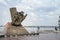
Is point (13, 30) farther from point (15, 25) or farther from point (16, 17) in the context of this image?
point (16, 17)

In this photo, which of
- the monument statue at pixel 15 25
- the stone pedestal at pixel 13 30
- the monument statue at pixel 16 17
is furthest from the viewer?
the monument statue at pixel 16 17

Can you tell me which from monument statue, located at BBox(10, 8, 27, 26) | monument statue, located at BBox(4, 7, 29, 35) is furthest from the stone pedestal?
monument statue, located at BBox(10, 8, 27, 26)

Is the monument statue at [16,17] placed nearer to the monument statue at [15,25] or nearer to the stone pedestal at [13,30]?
the monument statue at [15,25]

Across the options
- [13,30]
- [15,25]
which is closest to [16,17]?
[15,25]

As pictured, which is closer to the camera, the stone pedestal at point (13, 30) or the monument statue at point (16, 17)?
the stone pedestal at point (13, 30)

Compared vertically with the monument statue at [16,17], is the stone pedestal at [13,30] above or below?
below

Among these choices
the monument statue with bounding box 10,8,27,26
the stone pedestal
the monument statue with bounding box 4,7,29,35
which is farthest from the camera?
the monument statue with bounding box 10,8,27,26

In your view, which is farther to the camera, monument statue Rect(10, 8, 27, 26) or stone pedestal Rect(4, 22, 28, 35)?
monument statue Rect(10, 8, 27, 26)

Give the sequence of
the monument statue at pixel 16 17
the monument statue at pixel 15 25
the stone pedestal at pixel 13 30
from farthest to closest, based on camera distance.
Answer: the monument statue at pixel 16 17
the monument statue at pixel 15 25
the stone pedestal at pixel 13 30

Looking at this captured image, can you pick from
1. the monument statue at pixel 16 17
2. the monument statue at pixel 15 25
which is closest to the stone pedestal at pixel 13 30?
the monument statue at pixel 15 25

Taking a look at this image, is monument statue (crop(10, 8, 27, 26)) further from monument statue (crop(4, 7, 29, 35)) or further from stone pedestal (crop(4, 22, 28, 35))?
stone pedestal (crop(4, 22, 28, 35))

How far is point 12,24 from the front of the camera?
70.8 metres

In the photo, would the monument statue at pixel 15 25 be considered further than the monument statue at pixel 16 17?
No

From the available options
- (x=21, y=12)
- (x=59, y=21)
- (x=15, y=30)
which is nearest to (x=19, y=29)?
(x=15, y=30)
